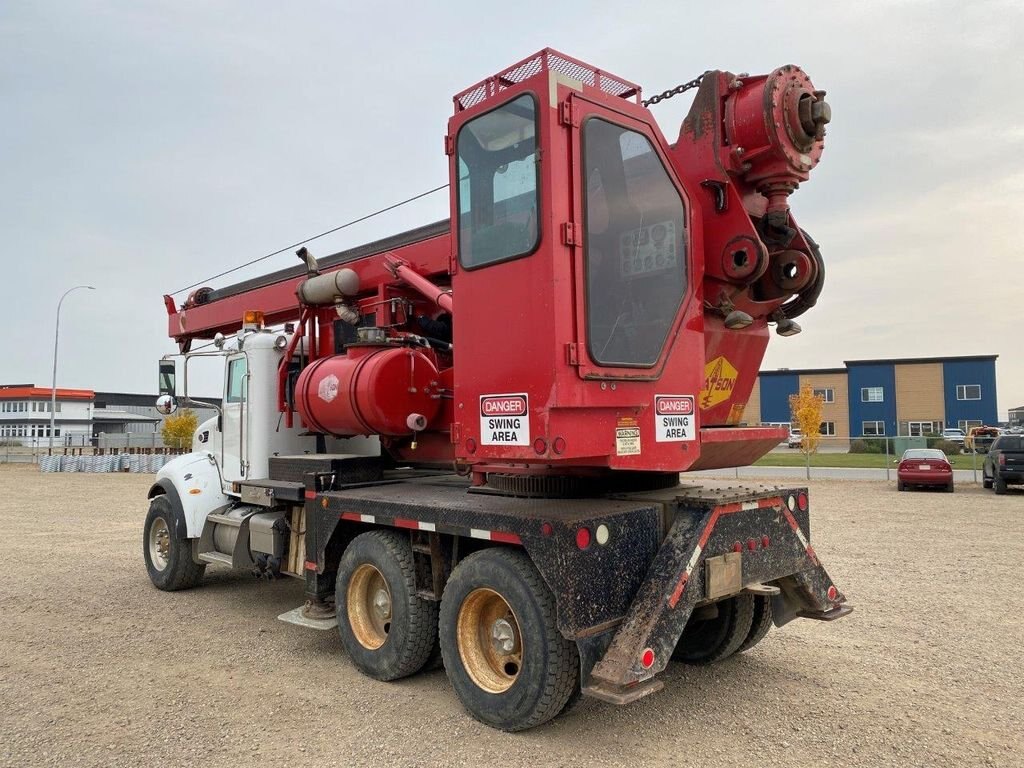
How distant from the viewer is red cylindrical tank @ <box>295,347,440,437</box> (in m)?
5.99

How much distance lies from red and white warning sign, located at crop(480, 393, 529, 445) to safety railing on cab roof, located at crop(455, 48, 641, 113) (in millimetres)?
1801

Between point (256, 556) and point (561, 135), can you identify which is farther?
point (256, 556)

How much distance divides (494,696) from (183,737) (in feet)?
5.94

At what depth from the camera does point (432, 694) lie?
5070 mm

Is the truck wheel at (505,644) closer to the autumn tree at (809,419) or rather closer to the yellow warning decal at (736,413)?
the yellow warning decal at (736,413)

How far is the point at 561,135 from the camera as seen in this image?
4.15 metres

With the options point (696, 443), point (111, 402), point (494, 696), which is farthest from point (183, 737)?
point (111, 402)

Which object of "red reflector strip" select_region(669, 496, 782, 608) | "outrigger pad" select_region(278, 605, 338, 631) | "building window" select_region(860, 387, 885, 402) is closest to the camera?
"red reflector strip" select_region(669, 496, 782, 608)

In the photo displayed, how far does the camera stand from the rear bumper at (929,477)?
19.3 m

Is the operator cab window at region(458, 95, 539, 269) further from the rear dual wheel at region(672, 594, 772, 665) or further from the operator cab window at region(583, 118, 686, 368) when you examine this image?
the rear dual wheel at region(672, 594, 772, 665)

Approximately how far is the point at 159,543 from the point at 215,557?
1.48 m

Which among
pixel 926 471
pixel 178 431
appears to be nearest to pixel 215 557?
pixel 926 471

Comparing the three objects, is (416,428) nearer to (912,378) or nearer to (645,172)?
(645,172)

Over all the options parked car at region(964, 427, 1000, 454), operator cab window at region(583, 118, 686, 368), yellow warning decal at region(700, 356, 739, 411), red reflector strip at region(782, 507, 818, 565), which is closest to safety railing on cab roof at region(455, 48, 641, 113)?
operator cab window at region(583, 118, 686, 368)
